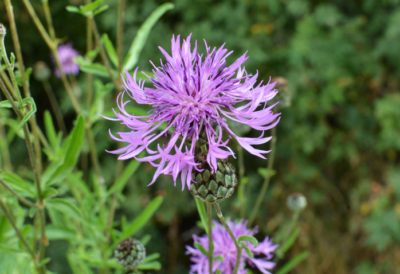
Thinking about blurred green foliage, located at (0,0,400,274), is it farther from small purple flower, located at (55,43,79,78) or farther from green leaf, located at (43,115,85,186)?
green leaf, located at (43,115,85,186)

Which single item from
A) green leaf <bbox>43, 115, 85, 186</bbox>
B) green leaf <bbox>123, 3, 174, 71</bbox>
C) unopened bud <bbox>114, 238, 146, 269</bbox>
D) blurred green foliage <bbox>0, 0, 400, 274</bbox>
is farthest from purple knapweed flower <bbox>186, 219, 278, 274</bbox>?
blurred green foliage <bbox>0, 0, 400, 274</bbox>

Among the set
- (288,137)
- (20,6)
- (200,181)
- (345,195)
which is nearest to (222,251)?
(200,181)

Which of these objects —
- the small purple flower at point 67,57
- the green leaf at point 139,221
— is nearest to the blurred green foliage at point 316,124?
the small purple flower at point 67,57

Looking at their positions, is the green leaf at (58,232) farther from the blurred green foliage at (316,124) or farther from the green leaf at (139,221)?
the blurred green foliage at (316,124)

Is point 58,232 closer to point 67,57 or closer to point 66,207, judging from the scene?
point 66,207

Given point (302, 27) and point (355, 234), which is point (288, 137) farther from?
point (355, 234)
